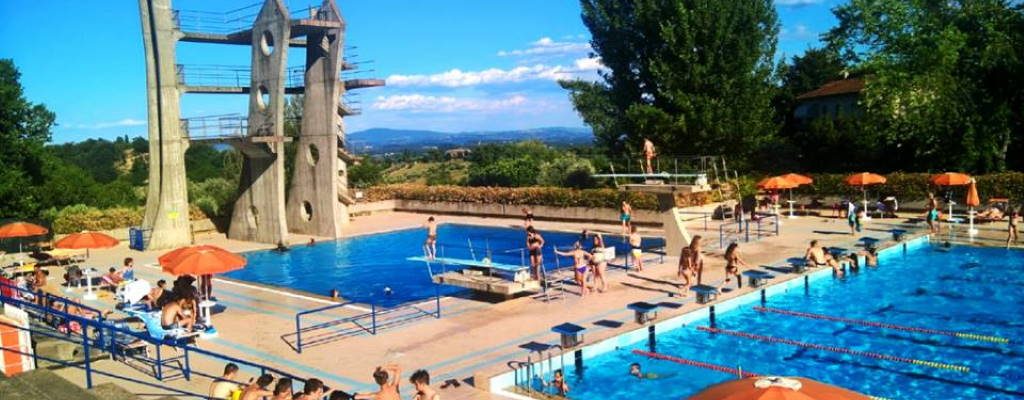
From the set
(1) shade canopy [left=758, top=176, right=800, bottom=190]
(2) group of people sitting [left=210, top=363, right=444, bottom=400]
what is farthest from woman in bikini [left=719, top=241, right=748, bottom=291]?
(1) shade canopy [left=758, top=176, right=800, bottom=190]

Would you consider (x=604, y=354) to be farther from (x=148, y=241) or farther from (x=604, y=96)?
(x=604, y=96)

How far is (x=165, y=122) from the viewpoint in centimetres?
2980

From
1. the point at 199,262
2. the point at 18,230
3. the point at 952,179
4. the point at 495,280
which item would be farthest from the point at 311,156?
the point at 952,179

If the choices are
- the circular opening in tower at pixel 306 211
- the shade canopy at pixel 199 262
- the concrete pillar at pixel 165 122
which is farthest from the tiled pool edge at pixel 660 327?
the concrete pillar at pixel 165 122

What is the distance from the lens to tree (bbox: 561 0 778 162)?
36906mm

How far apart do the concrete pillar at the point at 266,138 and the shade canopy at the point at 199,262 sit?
14.3m

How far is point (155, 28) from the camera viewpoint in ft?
97.4

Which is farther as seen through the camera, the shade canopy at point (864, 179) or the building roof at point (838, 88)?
the building roof at point (838, 88)

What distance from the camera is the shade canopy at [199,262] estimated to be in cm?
1520

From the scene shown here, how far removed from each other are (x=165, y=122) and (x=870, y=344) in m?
25.4

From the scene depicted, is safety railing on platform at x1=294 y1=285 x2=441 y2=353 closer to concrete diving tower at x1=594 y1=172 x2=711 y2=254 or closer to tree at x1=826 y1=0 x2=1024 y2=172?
concrete diving tower at x1=594 y1=172 x2=711 y2=254

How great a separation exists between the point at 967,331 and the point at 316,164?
80.0ft

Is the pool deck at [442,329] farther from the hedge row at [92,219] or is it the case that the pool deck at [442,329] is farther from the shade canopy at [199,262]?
the hedge row at [92,219]

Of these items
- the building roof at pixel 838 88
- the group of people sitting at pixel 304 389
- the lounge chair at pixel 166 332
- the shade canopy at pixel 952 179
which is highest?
the building roof at pixel 838 88
